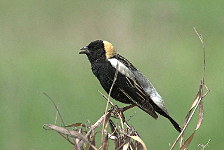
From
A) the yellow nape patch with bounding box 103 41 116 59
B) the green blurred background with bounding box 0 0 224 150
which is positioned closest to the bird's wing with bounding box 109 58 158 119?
the yellow nape patch with bounding box 103 41 116 59

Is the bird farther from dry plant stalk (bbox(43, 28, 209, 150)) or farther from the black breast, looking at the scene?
dry plant stalk (bbox(43, 28, 209, 150))

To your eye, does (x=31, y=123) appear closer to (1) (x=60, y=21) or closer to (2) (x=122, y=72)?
(1) (x=60, y=21)

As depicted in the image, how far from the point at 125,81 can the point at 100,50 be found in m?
0.28

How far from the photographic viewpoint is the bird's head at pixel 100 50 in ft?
9.51

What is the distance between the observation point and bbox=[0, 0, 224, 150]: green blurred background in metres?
6.16

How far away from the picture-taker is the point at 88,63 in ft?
24.6

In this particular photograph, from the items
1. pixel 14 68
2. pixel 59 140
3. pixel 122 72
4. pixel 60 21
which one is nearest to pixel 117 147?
pixel 122 72

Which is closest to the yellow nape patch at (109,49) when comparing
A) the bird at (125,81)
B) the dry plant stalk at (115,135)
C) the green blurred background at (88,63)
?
the bird at (125,81)

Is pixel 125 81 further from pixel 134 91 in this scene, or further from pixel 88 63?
pixel 88 63

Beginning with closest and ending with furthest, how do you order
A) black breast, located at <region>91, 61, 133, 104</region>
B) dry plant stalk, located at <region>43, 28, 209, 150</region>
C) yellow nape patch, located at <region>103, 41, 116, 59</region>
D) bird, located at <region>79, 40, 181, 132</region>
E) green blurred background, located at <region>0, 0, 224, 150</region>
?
dry plant stalk, located at <region>43, 28, 209, 150</region>, bird, located at <region>79, 40, 181, 132</region>, black breast, located at <region>91, 61, 133, 104</region>, yellow nape patch, located at <region>103, 41, 116, 59</region>, green blurred background, located at <region>0, 0, 224, 150</region>

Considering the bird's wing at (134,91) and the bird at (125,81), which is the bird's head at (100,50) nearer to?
the bird at (125,81)

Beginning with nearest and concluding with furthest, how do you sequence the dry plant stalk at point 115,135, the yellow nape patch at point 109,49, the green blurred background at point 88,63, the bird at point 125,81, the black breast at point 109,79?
1. the dry plant stalk at point 115,135
2. the bird at point 125,81
3. the black breast at point 109,79
4. the yellow nape patch at point 109,49
5. the green blurred background at point 88,63

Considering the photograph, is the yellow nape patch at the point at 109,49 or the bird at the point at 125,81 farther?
the yellow nape patch at the point at 109,49

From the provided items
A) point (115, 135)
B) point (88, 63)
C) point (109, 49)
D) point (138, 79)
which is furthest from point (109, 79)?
point (88, 63)
